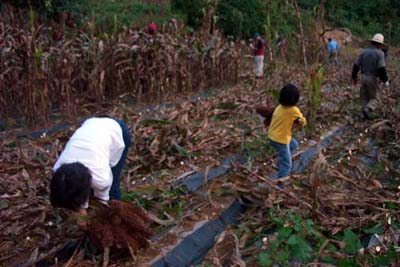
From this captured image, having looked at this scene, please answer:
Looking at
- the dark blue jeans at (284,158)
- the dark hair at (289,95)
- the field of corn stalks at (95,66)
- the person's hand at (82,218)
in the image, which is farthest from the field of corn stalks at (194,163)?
the dark hair at (289,95)

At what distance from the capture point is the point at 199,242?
3412 millimetres

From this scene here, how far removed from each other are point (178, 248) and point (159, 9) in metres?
14.6

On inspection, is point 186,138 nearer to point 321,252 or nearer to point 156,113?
point 156,113

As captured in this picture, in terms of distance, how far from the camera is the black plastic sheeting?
10.3 feet

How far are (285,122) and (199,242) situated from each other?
1.38 m

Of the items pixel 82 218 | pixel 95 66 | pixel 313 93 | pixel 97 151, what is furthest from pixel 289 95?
pixel 95 66

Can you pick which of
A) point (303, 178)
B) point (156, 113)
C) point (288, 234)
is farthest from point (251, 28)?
point (288, 234)

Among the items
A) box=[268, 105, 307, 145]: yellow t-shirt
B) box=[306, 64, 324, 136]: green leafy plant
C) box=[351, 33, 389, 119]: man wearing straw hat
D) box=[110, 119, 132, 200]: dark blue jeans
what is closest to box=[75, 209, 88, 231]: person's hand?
box=[110, 119, 132, 200]: dark blue jeans

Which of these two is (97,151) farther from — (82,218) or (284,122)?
(284,122)

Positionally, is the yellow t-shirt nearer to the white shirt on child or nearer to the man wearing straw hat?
the white shirt on child

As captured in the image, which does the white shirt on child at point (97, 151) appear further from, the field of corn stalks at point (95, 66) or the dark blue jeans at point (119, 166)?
the field of corn stalks at point (95, 66)

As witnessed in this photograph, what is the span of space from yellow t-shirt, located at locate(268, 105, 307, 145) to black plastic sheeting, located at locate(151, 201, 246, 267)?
0.72 metres

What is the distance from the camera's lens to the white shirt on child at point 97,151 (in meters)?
2.83

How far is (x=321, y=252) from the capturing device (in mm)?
2996
